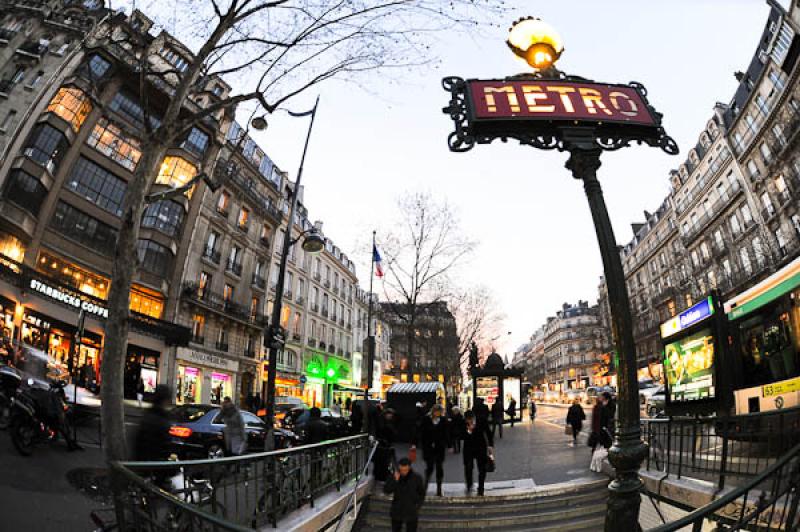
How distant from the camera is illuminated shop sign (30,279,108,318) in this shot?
61.5 ft

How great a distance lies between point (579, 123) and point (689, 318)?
25.8 feet

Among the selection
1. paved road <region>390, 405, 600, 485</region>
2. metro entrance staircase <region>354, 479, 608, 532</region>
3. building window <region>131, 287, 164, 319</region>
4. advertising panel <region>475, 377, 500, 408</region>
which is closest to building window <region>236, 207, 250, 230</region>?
building window <region>131, 287, 164, 319</region>

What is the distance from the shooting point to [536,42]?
12.4 feet

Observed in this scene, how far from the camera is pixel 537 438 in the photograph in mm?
17281

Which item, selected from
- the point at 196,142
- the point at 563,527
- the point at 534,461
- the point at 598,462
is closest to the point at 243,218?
the point at 196,142

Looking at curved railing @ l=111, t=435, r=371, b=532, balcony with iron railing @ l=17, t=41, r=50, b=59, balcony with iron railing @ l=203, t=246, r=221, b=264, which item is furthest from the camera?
balcony with iron railing @ l=203, t=246, r=221, b=264

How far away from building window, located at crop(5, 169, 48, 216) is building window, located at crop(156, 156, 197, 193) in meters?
6.12

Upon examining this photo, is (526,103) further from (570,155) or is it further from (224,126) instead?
(224,126)

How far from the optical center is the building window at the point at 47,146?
19703mm

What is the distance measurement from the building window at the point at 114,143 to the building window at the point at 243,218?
29.0ft

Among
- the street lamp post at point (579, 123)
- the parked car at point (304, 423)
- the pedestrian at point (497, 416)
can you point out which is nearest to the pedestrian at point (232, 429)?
the parked car at point (304, 423)

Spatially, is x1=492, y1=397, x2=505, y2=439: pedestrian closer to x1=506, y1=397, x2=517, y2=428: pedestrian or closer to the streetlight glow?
x1=506, y1=397, x2=517, y2=428: pedestrian

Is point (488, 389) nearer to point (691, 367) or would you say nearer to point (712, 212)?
point (691, 367)

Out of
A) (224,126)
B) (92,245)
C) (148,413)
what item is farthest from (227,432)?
(224,126)
